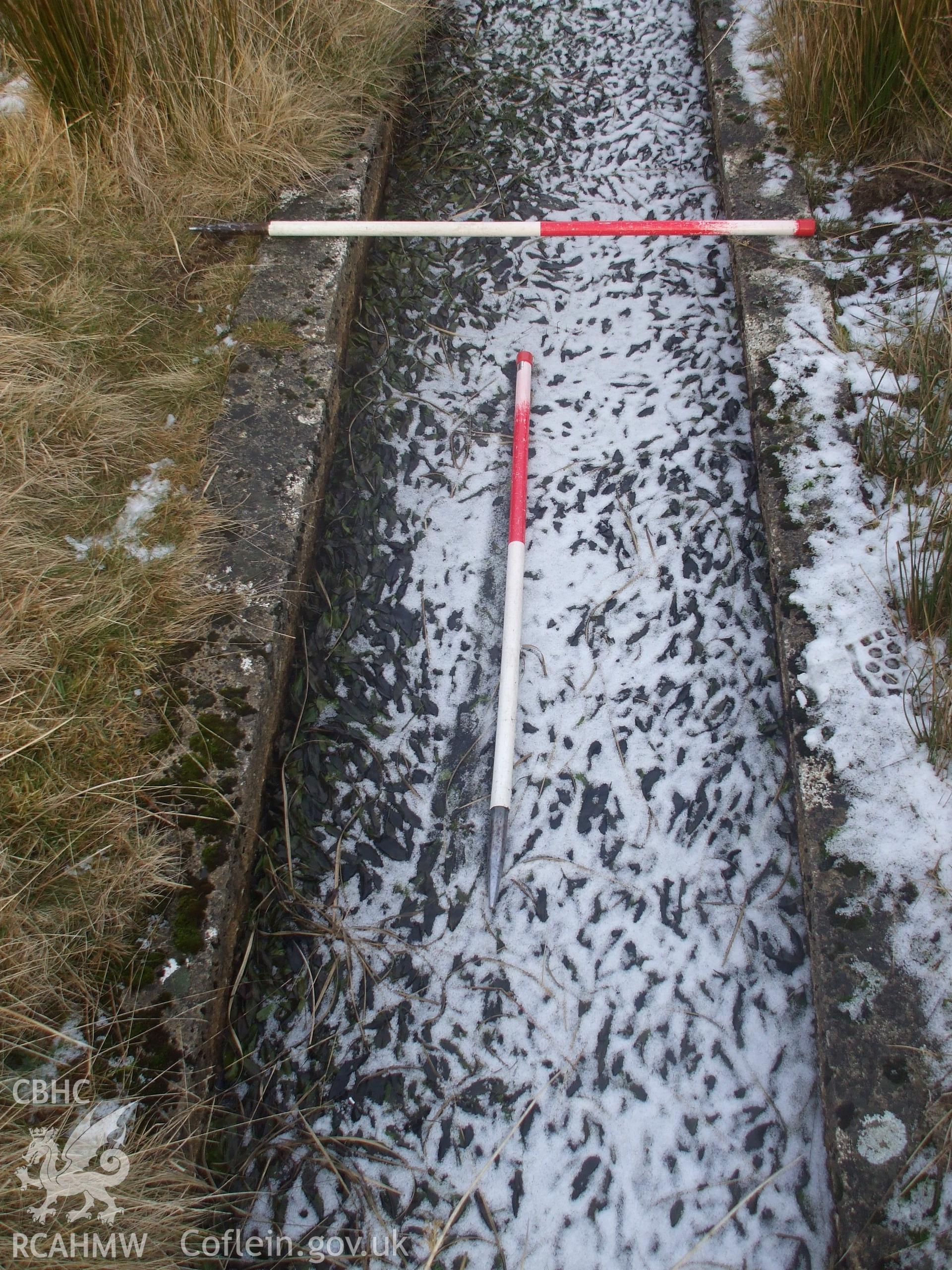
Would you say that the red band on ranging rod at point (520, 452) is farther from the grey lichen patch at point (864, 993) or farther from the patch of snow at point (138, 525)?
the grey lichen patch at point (864, 993)

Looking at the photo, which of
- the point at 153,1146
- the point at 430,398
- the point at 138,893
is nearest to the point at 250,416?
the point at 430,398

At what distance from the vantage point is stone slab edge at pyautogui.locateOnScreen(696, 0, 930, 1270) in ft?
5.14

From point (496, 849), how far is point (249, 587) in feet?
3.16

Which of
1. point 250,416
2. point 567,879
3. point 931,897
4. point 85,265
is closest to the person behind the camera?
point 931,897

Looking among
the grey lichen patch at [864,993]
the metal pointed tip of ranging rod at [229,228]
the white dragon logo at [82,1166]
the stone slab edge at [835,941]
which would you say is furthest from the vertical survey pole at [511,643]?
the metal pointed tip of ranging rod at [229,228]

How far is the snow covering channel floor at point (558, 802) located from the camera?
5.95 ft

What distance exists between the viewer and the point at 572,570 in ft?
8.70

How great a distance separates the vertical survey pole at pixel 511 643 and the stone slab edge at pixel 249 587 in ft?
2.00

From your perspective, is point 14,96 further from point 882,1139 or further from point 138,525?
point 882,1139

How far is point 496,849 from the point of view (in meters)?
2.12

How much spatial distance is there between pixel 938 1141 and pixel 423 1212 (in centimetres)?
106

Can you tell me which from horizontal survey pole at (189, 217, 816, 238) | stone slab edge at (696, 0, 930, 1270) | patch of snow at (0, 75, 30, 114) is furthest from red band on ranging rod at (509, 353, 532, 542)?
patch of snow at (0, 75, 30, 114)

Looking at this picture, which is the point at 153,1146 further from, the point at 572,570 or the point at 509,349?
the point at 509,349

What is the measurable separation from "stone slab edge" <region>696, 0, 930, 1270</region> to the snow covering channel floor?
20cm
